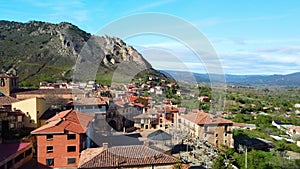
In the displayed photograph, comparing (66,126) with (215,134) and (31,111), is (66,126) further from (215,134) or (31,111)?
(215,134)

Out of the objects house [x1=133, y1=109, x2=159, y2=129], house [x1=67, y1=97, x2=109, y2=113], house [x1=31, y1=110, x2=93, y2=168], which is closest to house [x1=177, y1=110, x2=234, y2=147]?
house [x1=133, y1=109, x2=159, y2=129]

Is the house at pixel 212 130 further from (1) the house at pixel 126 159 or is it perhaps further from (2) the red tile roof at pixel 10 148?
(2) the red tile roof at pixel 10 148

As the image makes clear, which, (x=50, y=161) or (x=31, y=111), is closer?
(x=50, y=161)

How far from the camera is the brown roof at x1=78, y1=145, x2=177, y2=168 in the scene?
11.1m

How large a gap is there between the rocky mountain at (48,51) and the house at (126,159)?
22940 millimetres

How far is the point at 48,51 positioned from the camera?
62.5 metres

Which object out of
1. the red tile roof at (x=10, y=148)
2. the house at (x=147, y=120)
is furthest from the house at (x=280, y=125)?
the red tile roof at (x=10, y=148)

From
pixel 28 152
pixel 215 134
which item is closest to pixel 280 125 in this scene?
pixel 215 134

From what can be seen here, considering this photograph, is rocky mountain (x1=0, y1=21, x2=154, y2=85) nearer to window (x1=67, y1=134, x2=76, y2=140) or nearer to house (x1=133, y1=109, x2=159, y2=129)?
house (x1=133, y1=109, x2=159, y2=129)

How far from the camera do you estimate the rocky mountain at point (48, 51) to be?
46.2 meters

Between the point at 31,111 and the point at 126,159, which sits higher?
the point at 31,111

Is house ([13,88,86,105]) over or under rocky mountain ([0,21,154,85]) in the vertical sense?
under

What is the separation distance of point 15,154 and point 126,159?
4.37 metres

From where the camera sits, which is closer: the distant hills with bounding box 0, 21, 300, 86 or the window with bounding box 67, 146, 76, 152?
the window with bounding box 67, 146, 76, 152
